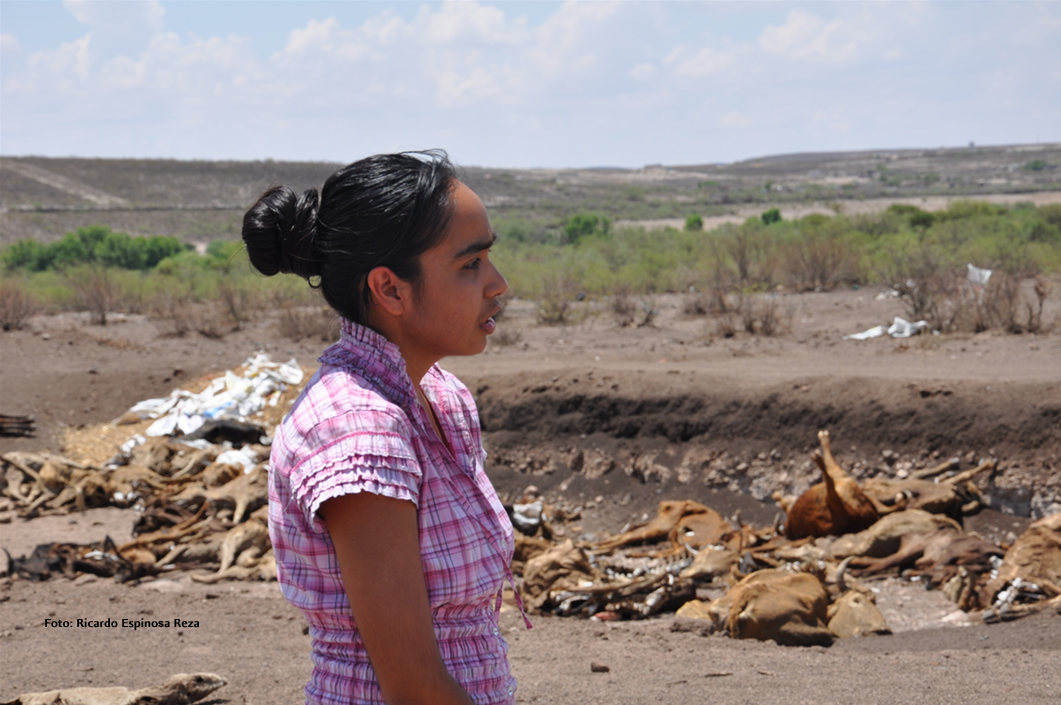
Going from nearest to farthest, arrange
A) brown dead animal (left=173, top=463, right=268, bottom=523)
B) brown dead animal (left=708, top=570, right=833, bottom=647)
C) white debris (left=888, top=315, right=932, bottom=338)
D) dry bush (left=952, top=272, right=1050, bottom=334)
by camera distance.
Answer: brown dead animal (left=708, top=570, right=833, bottom=647)
brown dead animal (left=173, top=463, right=268, bottom=523)
dry bush (left=952, top=272, right=1050, bottom=334)
white debris (left=888, top=315, right=932, bottom=338)

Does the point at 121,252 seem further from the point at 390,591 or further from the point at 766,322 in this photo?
the point at 390,591

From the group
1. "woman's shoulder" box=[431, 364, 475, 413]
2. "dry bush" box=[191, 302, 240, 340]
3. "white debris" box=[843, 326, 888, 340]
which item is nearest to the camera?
"woman's shoulder" box=[431, 364, 475, 413]

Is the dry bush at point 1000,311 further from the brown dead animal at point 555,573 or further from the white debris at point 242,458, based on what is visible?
the white debris at point 242,458

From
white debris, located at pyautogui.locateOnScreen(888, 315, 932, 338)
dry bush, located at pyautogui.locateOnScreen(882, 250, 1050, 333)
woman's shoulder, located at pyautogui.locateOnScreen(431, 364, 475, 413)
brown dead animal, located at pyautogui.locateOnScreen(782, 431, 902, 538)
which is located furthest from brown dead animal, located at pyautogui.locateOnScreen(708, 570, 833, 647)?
white debris, located at pyautogui.locateOnScreen(888, 315, 932, 338)

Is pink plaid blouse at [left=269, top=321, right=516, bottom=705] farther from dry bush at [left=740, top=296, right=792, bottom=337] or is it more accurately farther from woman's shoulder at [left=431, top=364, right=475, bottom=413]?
dry bush at [left=740, top=296, right=792, bottom=337]

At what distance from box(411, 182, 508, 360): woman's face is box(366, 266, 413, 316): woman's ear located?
0.07 ft

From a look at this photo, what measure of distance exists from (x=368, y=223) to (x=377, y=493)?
41 centimetres

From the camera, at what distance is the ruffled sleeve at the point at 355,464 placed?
3.78ft

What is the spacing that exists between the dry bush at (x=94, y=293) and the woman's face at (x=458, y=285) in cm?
1958

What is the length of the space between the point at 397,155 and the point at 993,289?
1262 centimetres

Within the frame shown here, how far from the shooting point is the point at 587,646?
15.3ft

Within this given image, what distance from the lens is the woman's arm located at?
3.78 ft

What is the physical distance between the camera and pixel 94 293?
65.1 feet

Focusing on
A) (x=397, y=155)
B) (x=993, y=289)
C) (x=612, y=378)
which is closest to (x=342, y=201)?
(x=397, y=155)
